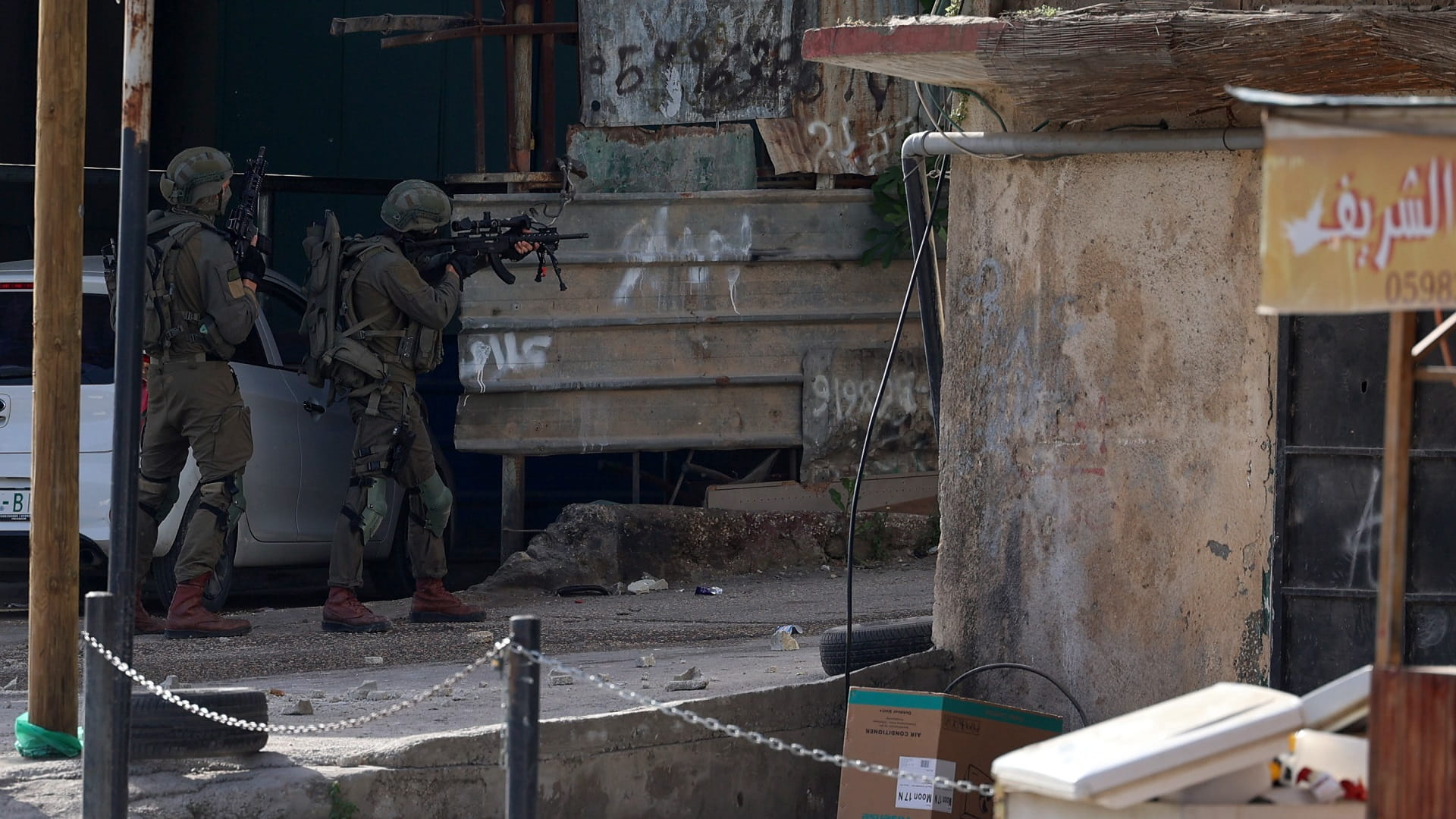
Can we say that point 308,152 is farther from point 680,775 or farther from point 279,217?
point 680,775

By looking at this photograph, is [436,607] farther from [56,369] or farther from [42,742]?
[56,369]

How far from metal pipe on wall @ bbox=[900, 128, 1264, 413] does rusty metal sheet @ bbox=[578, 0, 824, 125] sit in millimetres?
3238

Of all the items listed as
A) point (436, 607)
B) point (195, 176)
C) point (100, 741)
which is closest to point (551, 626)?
point (436, 607)

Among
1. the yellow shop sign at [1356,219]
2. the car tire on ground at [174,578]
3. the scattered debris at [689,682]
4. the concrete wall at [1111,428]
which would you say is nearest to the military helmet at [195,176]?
the car tire on ground at [174,578]

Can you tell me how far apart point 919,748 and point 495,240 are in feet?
12.4

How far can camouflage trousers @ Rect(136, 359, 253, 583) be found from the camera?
6.73 metres

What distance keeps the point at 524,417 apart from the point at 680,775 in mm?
4040

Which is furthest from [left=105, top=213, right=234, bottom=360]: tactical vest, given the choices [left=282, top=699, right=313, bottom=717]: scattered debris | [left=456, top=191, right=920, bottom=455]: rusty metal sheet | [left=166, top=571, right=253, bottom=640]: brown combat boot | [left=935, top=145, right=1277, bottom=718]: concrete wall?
[left=935, top=145, right=1277, bottom=718]: concrete wall

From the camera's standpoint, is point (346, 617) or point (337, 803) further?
point (346, 617)

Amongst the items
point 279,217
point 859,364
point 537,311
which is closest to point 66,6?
point 537,311

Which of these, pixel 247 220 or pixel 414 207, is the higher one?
pixel 414 207

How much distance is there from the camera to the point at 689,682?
17.7 feet

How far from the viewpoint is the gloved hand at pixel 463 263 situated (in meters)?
7.49

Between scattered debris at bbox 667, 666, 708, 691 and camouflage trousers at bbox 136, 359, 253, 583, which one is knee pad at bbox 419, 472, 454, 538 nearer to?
camouflage trousers at bbox 136, 359, 253, 583
